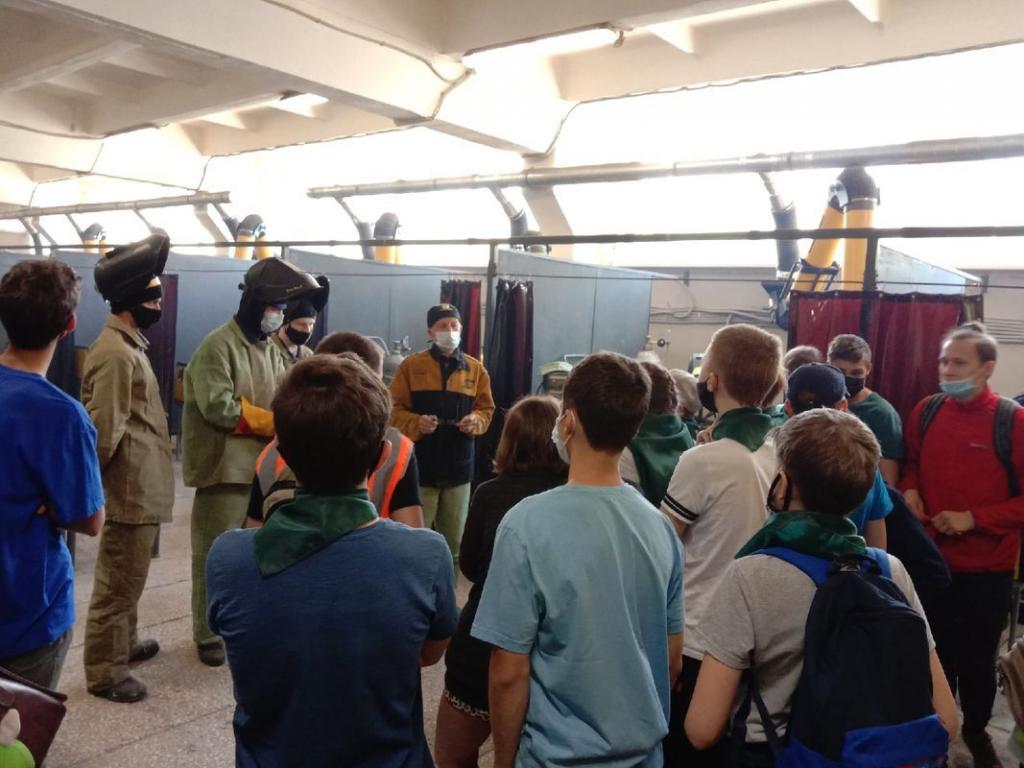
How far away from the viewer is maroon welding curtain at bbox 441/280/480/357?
4824mm

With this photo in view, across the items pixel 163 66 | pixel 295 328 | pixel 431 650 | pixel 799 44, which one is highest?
pixel 163 66

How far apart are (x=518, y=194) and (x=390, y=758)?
751 centimetres

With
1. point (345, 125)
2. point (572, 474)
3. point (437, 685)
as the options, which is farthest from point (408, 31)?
point (572, 474)

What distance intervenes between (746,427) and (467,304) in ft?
10.6

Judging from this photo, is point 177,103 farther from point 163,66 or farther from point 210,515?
point 210,515

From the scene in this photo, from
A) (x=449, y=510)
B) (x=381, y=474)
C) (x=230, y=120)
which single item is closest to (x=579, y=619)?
(x=381, y=474)

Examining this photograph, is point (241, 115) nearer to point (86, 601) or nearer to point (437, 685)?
point (86, 601)

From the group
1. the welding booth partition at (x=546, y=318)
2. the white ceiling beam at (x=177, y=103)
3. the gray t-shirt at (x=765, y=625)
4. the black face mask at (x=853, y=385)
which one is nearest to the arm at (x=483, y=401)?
the welding booth partition at (x=546, y=318)

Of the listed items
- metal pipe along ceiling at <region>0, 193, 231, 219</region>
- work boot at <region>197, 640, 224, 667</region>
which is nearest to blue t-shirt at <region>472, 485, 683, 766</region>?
work boot at <region>197, 640, 224, 667</region>

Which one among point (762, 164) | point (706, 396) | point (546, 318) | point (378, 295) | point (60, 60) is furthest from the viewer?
point (378, 295)

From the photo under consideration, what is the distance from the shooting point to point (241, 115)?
27.4ft

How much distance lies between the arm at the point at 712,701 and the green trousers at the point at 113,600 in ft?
6.99

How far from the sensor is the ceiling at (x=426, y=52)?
4.29m

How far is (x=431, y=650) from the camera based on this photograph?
1313 millimetres
